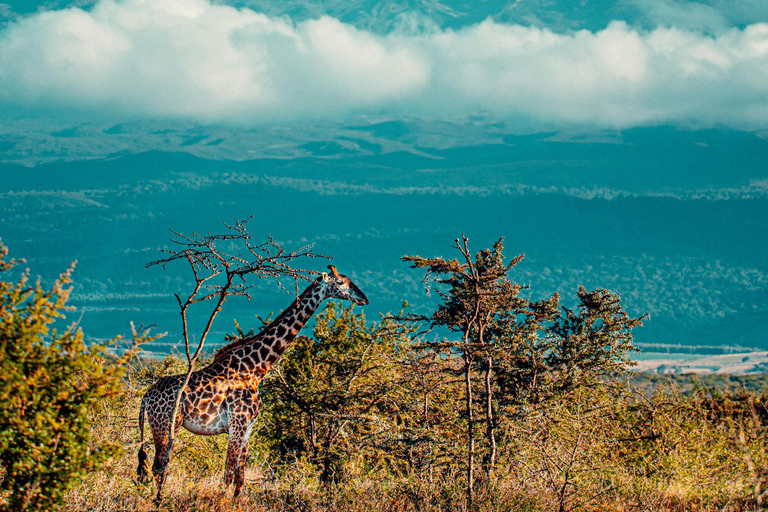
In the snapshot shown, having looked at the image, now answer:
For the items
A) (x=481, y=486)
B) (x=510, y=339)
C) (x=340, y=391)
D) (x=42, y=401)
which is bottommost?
(x=481, y=486)

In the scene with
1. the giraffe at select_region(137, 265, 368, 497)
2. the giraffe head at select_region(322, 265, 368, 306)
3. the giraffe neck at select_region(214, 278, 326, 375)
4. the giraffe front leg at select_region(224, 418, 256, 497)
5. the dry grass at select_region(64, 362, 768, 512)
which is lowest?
the dry grass at select_region(64, 362, 768, 512)

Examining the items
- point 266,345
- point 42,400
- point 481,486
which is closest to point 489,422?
point 481,486

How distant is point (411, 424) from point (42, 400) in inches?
352

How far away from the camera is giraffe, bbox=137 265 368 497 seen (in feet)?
38.5

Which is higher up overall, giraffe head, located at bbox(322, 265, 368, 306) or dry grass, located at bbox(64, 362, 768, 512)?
giraffe head, located at bbox(322, 265, 368, 306)

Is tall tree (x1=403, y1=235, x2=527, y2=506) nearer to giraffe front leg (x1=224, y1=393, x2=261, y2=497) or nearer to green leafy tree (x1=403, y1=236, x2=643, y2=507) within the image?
green leafy tree (x1=403, y1=236, x2=643, y2=507)

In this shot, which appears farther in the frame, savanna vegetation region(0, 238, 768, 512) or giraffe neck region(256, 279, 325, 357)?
giraffe neck region(256, 279, 325, 357)

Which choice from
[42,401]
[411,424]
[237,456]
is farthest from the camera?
[411,424]

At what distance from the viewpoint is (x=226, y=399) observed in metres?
12.1

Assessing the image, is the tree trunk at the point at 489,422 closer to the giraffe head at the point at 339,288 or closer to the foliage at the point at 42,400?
the giraffe head at the point at 339,288

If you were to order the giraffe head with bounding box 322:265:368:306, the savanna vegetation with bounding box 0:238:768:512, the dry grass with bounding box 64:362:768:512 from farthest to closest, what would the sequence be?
the giraffe head with bounding box 322:265:368:306 → the dry grass with bounding box 64:362:768:512 → the savanna vegetation with bounding box 0:238:768:512

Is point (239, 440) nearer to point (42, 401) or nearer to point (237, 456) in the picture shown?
point (237, 456)

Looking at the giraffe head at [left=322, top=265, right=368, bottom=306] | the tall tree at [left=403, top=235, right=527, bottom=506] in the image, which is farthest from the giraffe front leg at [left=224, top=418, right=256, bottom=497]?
the tall tree at [left=403, top=235, right=527, bottom=506]

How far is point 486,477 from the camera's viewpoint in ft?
42.5
